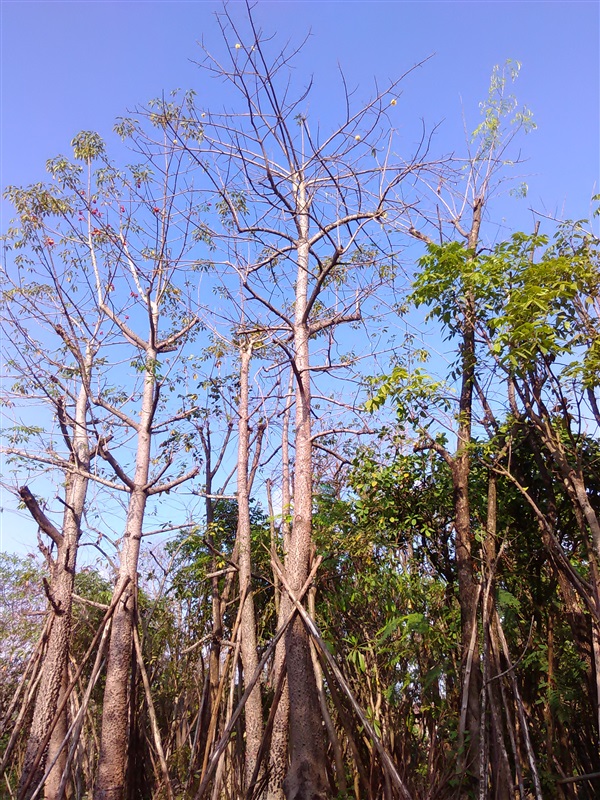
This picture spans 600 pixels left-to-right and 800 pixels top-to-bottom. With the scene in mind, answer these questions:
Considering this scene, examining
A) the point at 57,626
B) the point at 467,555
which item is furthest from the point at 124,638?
the point at 467,555

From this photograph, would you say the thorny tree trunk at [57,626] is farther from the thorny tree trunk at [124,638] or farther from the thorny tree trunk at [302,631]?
the thorny tree trunk at [302,631]

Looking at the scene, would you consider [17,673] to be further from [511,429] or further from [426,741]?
[511,429]

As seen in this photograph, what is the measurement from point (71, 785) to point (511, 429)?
24.3ft

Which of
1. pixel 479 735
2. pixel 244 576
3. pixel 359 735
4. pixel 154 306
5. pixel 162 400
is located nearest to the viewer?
pixel 479 735

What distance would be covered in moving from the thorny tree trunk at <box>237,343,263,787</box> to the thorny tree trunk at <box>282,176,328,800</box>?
1.66m

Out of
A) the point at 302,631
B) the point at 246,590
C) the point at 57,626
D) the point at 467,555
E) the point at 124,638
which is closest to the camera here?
the point at 302,631

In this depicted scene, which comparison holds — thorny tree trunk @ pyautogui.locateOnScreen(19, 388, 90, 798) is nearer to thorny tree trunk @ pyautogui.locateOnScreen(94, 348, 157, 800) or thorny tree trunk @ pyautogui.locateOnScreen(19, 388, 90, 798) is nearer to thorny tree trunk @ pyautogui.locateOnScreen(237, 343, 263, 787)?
thorny tree trunk @ pyautogui.locateOnScreen(94, 348, 157, 800)

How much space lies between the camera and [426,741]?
619 cm

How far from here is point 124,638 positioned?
5820 millimetres

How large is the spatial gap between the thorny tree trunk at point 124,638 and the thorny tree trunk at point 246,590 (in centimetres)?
104

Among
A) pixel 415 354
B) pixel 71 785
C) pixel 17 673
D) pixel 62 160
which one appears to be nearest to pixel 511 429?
pixel 415 354

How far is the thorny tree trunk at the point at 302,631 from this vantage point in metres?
3.88

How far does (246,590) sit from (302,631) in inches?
75.0

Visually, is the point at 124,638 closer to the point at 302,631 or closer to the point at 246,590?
the point at 246,590
